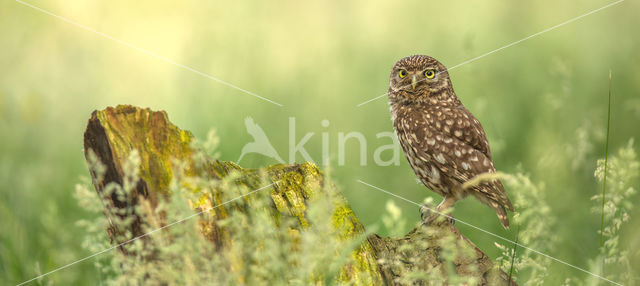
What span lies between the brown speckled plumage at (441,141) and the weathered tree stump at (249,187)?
782 mm

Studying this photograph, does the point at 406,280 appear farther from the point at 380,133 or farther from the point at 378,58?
the point at 378,58

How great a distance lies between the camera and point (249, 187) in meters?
2.74

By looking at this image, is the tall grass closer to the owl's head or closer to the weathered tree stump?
the weathered tree stump

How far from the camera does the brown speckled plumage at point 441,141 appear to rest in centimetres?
385

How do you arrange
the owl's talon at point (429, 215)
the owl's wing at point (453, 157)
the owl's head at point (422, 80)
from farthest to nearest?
the owl's head at point (422, 80) → the owl's wing at point (453, 157) → the owl's talon at point (429, 215)

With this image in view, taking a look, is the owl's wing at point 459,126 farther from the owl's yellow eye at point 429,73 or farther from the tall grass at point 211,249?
the tall grass at point 211,249

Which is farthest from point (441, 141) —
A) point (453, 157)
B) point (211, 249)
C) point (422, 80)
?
point (211, 249)

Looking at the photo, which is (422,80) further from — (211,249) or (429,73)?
(211,249)

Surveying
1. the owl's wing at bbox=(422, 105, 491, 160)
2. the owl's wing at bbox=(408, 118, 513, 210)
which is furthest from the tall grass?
the owl's wing at bbox=(422, 105, 491, 160)

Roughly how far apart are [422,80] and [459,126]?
584mm

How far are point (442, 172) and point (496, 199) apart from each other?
426 millimetres

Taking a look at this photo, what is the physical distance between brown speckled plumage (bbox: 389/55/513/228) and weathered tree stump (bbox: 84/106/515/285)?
78 cm

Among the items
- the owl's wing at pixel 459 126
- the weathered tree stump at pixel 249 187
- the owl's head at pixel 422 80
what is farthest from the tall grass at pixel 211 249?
the owl's head at pixel 422 80

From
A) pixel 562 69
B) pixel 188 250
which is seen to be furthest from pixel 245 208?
pixel 562 69
